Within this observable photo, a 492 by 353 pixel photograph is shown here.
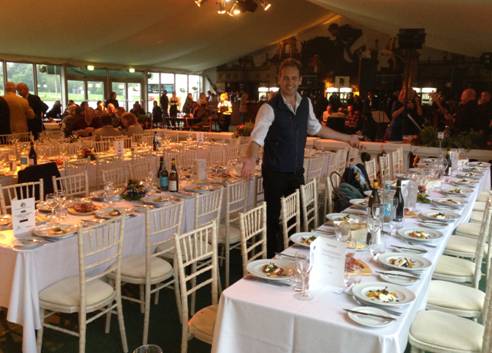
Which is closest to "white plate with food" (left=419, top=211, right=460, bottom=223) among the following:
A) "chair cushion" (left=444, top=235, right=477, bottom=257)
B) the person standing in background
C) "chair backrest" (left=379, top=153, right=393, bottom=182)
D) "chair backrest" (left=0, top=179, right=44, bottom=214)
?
"chair cushion" (left=444, top=235, right=477, bottom=257)

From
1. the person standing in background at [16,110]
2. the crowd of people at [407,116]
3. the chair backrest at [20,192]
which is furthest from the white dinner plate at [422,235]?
the person standing in background at [16,110]

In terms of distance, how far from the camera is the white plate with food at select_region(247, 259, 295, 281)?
229 centimetres

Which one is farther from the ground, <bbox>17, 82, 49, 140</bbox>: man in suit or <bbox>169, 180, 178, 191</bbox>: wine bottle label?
<bbox>17, 82, 49, 140</bbox>: man in suit

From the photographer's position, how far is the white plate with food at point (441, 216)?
3473mm

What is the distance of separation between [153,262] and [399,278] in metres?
1.88

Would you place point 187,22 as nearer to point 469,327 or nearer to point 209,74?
point 209,74

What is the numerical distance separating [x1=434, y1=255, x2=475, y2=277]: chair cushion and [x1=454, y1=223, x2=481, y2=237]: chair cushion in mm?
859

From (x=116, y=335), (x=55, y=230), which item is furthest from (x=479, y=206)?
(x=55, y=230)

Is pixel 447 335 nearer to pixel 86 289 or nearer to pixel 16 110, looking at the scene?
pixel 86 289

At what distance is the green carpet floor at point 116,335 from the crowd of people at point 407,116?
6.33m

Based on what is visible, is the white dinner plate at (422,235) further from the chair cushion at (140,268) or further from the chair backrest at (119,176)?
the chair backrest at (119,176)

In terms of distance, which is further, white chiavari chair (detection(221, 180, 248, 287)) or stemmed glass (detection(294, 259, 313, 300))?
white chiavari chair (detection(221, 180, 248, 287))

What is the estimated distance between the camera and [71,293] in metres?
2.98

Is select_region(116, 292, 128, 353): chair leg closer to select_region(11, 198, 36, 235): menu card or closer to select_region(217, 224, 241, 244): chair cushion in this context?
select_region(11, 198, 36, 235): menu card
